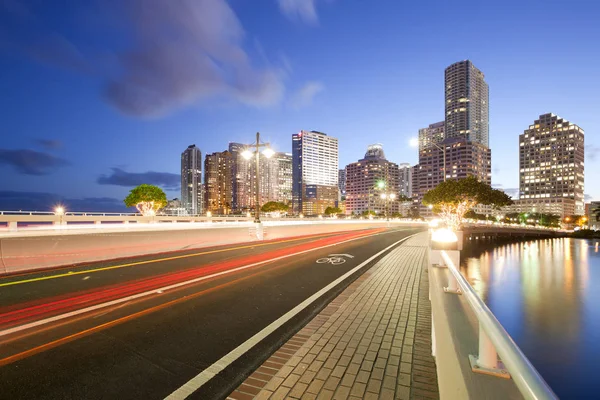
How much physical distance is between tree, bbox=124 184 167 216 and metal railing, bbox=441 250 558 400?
9782cm

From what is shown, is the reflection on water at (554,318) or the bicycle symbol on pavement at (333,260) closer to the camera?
the reflection on water at (554,318)

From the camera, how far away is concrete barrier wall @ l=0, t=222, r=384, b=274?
10.5 m

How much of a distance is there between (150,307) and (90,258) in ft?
25.6

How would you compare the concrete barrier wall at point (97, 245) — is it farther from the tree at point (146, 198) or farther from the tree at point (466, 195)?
the tree at point (146, 198)

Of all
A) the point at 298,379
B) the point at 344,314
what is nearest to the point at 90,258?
the point at 344,314

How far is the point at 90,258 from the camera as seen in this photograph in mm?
12555

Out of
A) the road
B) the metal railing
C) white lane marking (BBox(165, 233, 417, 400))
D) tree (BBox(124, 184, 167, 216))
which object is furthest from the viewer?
tree (BBox(124, 184, 167, 216))

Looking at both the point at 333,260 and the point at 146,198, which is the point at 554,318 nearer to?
the point at 333,260

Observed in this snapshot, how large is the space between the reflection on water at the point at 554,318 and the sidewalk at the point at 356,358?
7450 millimetres

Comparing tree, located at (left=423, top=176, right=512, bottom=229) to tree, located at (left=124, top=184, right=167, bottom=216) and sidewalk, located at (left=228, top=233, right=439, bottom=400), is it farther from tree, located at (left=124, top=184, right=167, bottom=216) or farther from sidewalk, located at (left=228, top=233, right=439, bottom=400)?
tree, located at (left=124, top=184, right=167, bottom=216)

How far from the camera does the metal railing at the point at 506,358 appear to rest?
1.31 m

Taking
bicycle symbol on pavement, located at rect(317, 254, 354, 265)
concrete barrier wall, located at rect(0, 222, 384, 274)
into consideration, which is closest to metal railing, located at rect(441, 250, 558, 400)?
bicycle symbol on pavement, located at rect(317, 254, 354, 265)

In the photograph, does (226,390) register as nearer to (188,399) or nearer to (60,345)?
(188,399)

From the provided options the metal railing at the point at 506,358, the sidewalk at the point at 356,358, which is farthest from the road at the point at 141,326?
the metal railing at the point at 506,358
